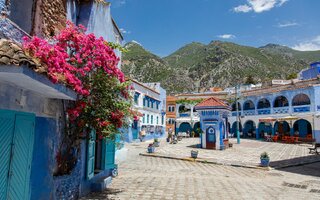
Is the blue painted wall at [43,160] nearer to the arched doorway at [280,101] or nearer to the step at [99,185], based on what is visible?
the step at [99,185]

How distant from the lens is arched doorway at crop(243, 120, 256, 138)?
39.4 m

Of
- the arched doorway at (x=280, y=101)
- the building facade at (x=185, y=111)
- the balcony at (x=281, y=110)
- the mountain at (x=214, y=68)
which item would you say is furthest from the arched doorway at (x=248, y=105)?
the mountain at (x=214, y=68)

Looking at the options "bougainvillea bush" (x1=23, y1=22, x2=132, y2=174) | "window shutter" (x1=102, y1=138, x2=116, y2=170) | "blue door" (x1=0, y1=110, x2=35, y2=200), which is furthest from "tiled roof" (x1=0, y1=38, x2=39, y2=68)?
"window shutter" (x1=102, y1=138, x2=116, y2=170)

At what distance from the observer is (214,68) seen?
98.8m

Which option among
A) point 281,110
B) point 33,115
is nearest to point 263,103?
point 281,110

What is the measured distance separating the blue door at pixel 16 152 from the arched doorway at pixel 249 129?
124 ft

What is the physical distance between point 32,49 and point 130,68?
92.4 m

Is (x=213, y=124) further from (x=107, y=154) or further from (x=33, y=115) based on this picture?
(x=33, y=115)

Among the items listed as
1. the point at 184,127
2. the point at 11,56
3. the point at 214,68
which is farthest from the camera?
the point at 214,68

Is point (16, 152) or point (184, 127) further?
point (184, 127)

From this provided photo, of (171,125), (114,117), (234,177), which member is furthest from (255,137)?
(114,117)

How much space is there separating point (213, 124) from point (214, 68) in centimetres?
7872

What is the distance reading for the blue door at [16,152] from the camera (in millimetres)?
4531

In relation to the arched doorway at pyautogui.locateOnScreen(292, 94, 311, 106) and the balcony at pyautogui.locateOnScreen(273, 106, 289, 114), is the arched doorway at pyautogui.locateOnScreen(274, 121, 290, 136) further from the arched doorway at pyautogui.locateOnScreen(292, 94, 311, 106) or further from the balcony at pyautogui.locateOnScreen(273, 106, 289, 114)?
the arched doorway at pyautogui.locateOnScreen(292, 94, 311, 106)
